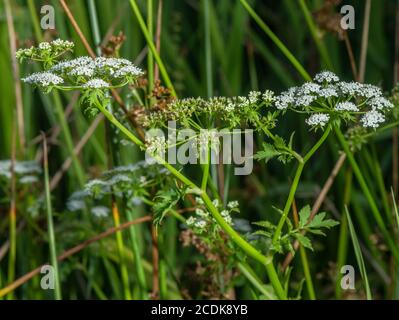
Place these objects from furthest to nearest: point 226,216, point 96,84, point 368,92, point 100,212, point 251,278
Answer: point 100,212 < point 251,278 < point 226,216 < point 368,92 < point 96,84

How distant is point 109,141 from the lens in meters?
2.18

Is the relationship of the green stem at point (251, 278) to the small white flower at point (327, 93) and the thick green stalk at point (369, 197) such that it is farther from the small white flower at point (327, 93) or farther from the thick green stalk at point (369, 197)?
the small white flower at point (327, 93)

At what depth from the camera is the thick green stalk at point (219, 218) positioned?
145cm

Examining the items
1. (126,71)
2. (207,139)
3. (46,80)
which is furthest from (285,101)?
(46,80)

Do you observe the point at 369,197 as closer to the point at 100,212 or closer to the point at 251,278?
the point at 251,278

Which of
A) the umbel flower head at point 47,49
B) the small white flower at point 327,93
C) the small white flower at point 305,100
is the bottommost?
the small white flower at point 305,100

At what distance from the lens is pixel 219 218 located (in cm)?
146

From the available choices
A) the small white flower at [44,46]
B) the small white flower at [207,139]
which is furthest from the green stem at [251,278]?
the small white flower at [44,46]

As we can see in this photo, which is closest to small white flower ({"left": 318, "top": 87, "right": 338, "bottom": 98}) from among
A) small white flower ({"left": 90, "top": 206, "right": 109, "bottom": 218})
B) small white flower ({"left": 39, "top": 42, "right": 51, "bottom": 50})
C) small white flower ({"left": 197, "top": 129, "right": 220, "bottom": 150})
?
small white flower ({"left": 197, "top": 129, "right": 220, "bottom": 150})

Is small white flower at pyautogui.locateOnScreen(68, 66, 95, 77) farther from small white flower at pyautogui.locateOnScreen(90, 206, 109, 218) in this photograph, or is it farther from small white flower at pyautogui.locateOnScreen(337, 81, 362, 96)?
small white flower at pyautogui.locateOnScreen(90, 206, 109, 218)

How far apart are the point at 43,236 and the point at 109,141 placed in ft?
1.58

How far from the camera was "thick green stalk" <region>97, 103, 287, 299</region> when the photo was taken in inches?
57.2
